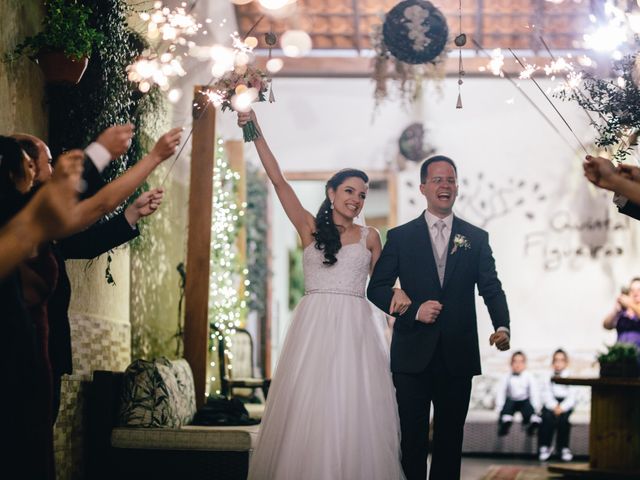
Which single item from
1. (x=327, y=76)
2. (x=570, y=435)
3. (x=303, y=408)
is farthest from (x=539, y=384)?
(x=303, y=408)

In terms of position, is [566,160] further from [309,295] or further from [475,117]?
[309,295]

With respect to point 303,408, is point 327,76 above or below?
above

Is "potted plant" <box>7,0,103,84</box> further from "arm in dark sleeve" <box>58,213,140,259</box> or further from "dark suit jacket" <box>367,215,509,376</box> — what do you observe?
"dark suit jacket" <box>367,215,509,376</box>

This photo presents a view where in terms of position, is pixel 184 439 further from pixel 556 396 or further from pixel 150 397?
pixel 556 396

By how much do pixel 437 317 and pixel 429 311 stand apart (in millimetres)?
205

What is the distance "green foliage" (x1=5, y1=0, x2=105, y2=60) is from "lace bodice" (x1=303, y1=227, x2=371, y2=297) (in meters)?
1.55

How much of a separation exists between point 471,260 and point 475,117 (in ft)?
21.1

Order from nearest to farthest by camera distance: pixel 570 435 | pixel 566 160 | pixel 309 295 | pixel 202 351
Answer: pixel 309 295
pixel 202 351
pixel 570 435
pixel 566 160

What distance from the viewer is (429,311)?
4.48m

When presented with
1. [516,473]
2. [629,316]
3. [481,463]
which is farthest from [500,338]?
[629,316]

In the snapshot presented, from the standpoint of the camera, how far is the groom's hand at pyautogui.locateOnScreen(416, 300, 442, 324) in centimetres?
447

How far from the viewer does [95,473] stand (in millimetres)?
5508

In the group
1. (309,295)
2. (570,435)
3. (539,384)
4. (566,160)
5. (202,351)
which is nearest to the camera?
(309,295)

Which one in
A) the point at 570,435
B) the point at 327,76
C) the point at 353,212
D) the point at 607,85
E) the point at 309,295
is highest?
the point at 327,76
